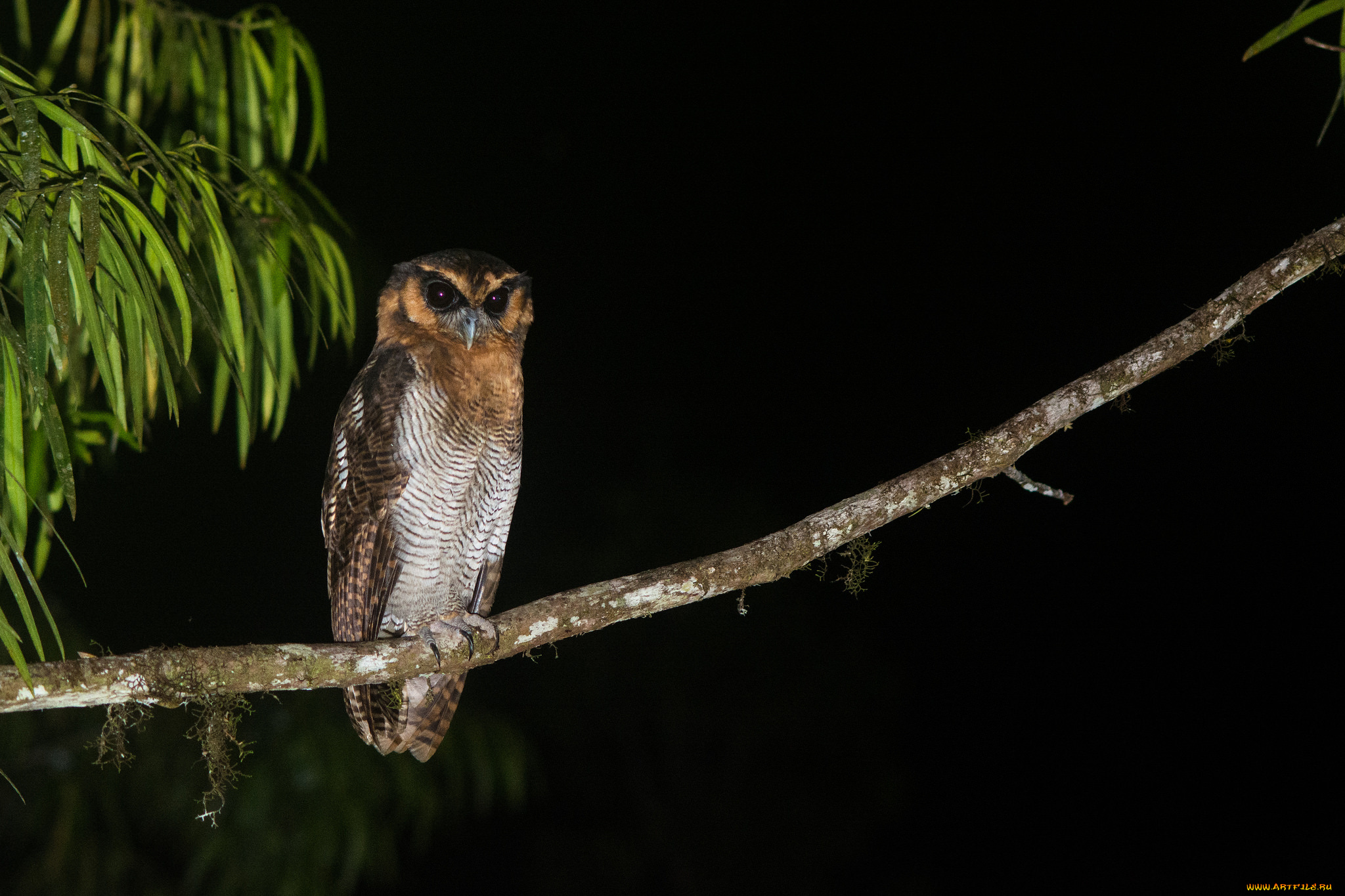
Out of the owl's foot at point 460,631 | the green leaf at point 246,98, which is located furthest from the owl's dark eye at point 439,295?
the owl's foot at point 460,631

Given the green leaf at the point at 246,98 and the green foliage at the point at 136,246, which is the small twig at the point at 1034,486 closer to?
the green foliage at the point at 136,246

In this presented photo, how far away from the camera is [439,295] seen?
2.56 m

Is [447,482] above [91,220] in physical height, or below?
below

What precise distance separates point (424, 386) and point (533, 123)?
5.93 metres

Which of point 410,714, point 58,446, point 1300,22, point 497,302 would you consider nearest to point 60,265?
point 58,446

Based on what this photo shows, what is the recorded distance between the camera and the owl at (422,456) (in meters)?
2.47

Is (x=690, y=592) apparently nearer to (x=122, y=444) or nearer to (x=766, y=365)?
Answer: (x=122, y=444)

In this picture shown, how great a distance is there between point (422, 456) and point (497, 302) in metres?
0.45

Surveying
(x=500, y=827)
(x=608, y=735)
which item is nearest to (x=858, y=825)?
(x=608, y=735)

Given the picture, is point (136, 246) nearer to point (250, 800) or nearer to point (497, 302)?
point (497, 302)

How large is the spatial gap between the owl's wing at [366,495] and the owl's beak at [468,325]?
148 millimetres

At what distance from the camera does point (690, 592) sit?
1877 mm

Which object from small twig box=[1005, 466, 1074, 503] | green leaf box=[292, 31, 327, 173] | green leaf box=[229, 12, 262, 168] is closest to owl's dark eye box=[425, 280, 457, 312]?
green leaf box=[292, 31, 327, 173]

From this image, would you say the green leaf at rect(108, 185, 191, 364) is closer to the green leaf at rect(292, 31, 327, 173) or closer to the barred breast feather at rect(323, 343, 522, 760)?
the barred breast feather at rect(323, 343, 522, 760)
